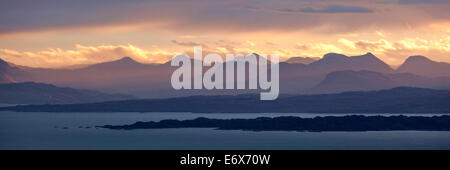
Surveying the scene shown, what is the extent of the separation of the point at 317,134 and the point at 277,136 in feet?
23.4

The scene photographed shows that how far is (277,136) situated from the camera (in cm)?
10369

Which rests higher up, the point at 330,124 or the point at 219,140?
the point at 330,124

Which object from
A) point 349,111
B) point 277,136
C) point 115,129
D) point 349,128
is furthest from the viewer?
point 349,111

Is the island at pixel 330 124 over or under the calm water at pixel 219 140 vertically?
over

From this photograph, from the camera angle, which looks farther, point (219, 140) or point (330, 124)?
point (330, 124)

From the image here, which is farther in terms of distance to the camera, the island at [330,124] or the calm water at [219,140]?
the island at [330,124]

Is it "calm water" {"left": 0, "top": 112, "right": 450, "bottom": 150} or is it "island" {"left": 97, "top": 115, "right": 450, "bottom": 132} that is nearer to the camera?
"calm water" {"left": 0, "top": 112, "right": 450, "bottom": 150}

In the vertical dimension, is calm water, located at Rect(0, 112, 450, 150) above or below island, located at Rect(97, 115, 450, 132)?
below
